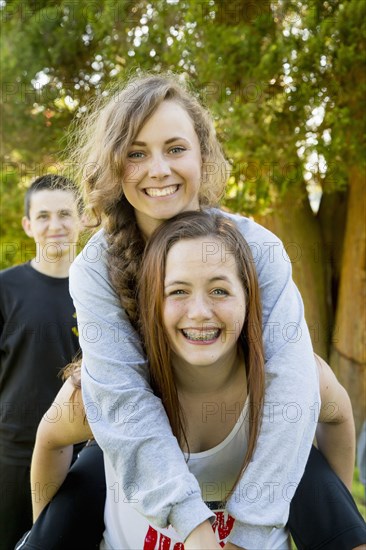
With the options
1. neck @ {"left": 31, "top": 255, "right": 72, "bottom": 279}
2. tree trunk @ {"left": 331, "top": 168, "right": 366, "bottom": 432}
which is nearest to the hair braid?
neck @ {"left": 31, "top": 255, "right": 72, "bottom": 279}

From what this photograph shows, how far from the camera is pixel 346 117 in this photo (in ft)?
18.1

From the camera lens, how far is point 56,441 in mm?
2547

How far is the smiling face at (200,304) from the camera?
7.39 feet

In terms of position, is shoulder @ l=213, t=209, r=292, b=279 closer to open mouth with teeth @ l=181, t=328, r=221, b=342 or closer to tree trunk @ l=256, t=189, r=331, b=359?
open mouth with teeth @ l=181, t=328, r=221, b=342

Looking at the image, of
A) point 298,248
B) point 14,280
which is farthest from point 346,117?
point 14,280

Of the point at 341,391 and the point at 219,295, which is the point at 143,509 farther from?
the point at 341,391

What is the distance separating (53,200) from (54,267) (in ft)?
1.21

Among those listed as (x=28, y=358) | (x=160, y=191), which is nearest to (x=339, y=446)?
(x=160, y=191)

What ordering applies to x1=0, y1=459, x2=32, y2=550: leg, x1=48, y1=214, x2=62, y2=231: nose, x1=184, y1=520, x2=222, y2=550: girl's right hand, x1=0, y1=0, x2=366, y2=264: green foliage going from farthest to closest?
x1=0, y1=0, x2=366, y2=264: green foliage, x1=48, y1=214, x2=62, y2=231: nose, x1=0, y1=459, x2=32, y2=550: leg, x1=184, y1=520, x2=222, y2=550: girl's right hand

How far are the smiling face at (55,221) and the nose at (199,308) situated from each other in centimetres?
191

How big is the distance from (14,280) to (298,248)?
3440 mm

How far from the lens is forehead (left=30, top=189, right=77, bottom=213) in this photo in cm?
414

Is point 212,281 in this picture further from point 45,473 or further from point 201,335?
point 45,473

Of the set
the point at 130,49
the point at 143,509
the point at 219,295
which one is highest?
the point at 130,49
